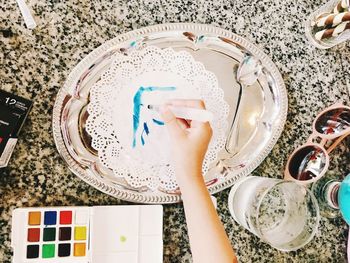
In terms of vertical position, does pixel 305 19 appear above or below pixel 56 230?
above

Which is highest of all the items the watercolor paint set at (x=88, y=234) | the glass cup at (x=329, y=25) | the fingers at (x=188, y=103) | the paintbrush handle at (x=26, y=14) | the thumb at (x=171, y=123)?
the glass cup at (x=329, y=25)

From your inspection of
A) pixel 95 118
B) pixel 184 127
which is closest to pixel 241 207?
pixel 184 127

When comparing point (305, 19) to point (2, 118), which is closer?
point (2, 118)

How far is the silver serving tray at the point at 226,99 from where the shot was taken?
823 mm

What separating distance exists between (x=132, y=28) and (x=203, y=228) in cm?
35

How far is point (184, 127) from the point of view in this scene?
32.4 inches

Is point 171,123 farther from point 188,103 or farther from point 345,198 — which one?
point 345,198

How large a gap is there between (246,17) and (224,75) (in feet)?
0.41

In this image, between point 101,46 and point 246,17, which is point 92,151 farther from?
point 246,17

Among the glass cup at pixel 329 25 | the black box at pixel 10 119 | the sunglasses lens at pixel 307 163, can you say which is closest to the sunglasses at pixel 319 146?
the sunglasses lens at pixel 307 163

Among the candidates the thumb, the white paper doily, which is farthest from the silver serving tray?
the thumb

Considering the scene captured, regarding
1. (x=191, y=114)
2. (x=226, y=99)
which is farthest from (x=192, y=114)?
(x=226, y=99)

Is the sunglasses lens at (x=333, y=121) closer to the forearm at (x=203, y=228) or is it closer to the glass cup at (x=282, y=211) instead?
the glass cup at (x=282, y=211)

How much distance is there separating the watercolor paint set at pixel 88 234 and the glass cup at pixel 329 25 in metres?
0.43
